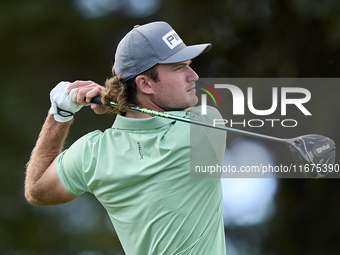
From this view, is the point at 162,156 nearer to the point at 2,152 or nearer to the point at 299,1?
the point at 299,1

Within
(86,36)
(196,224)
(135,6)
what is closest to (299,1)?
(135,6)

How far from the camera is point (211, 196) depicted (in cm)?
162

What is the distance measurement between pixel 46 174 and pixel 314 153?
85 centimetres

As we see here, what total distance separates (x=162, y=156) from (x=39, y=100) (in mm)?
3591

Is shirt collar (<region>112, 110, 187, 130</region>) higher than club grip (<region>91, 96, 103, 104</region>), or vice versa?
club grip (<region>91, 96, 103, 104</region>)

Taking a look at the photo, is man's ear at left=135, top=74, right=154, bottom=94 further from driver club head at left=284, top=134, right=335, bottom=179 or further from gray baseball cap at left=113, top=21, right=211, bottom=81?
driver club head at left=284, top=134, right=335, bottom=179

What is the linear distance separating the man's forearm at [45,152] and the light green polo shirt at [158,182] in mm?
170

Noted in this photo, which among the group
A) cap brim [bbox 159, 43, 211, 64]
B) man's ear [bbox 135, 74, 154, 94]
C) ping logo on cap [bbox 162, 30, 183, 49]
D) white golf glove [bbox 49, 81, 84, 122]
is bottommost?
white golf glove [bbox 49, 81, 84, 122]

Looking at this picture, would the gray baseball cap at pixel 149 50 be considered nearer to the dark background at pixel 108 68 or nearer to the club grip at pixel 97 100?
the club grip at pixel 97 100

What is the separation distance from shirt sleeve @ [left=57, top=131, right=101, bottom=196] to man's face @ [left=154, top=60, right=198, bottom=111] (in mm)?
238

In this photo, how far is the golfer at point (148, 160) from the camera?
5.15 feet

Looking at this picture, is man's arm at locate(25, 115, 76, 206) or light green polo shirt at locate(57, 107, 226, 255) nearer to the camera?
light green polo shirt at locate(57, 107, 226, 255)

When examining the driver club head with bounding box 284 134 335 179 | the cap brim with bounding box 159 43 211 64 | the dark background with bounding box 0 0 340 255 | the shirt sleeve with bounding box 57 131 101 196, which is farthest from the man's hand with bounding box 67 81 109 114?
the dark background with bounding box 0 0 340 255

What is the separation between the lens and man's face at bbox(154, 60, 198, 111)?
65.6 inches
